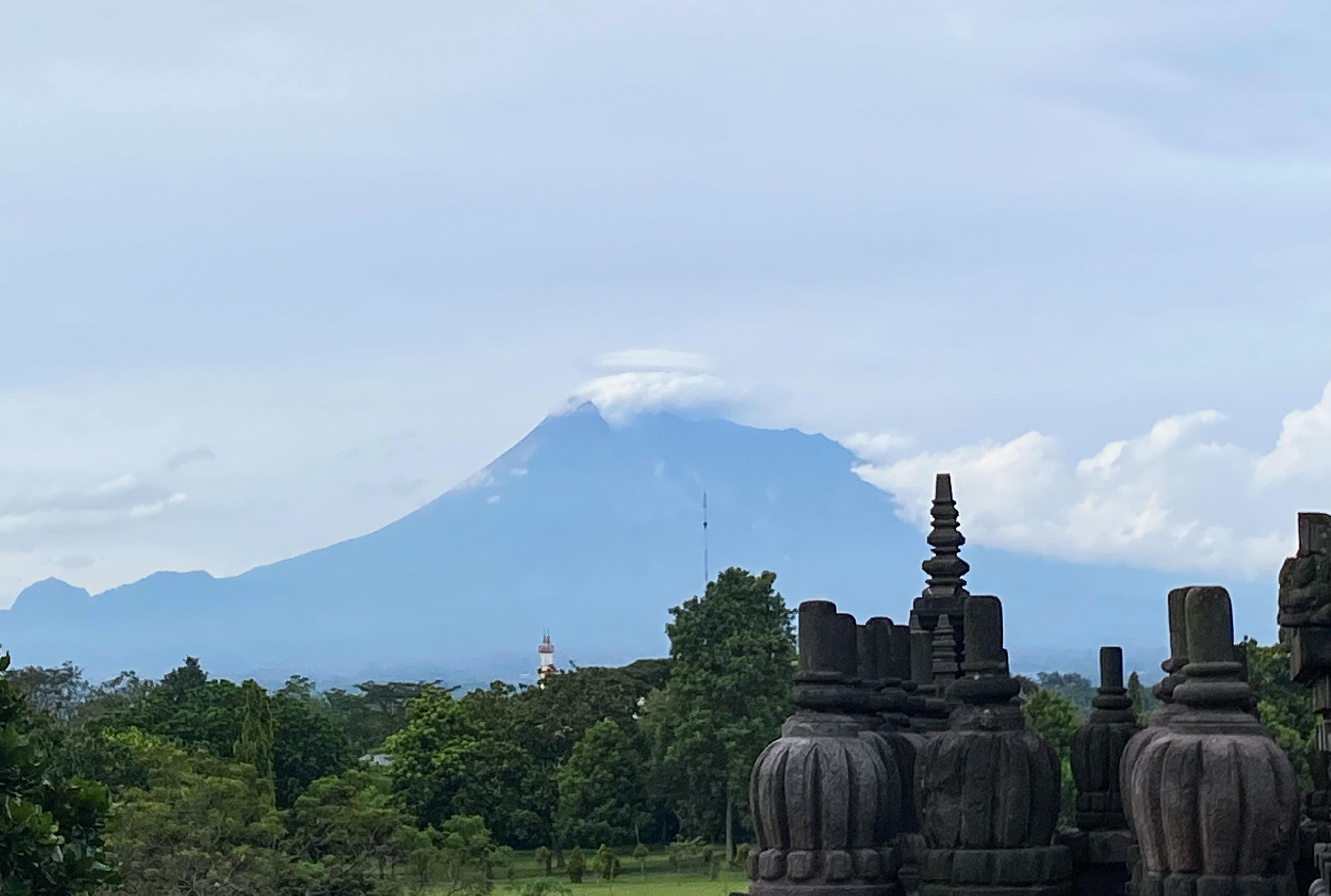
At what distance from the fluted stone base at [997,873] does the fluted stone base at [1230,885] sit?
112 cm

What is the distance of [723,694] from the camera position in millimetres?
71000

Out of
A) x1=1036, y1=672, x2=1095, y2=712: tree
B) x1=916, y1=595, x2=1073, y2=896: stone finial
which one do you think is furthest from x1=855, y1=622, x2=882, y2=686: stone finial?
x1=1036, y1=672, x2=1095, y2=712: tree

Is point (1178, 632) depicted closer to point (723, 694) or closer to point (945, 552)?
point (945, 552)

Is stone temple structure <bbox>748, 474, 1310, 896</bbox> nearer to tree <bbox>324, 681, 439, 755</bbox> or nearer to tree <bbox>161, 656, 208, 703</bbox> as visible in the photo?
tree <bbox>161, 656, 208, 703</bbox>

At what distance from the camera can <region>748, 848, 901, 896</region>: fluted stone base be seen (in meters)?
10.2

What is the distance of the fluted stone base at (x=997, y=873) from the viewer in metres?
9.72

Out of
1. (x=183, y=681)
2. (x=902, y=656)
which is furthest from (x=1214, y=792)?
(x=183, y=681)

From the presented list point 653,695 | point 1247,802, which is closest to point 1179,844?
point 1247,802

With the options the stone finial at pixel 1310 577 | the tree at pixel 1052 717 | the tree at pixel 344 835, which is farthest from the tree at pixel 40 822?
the tree at pixel 1052 717

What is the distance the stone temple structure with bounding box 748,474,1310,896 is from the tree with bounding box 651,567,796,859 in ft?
189

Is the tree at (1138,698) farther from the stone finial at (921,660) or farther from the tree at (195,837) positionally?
the tree at (195,837)

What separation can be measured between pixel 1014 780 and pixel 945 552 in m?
8.77

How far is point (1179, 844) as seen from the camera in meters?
8.61

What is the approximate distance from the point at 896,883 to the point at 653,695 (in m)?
71.3
